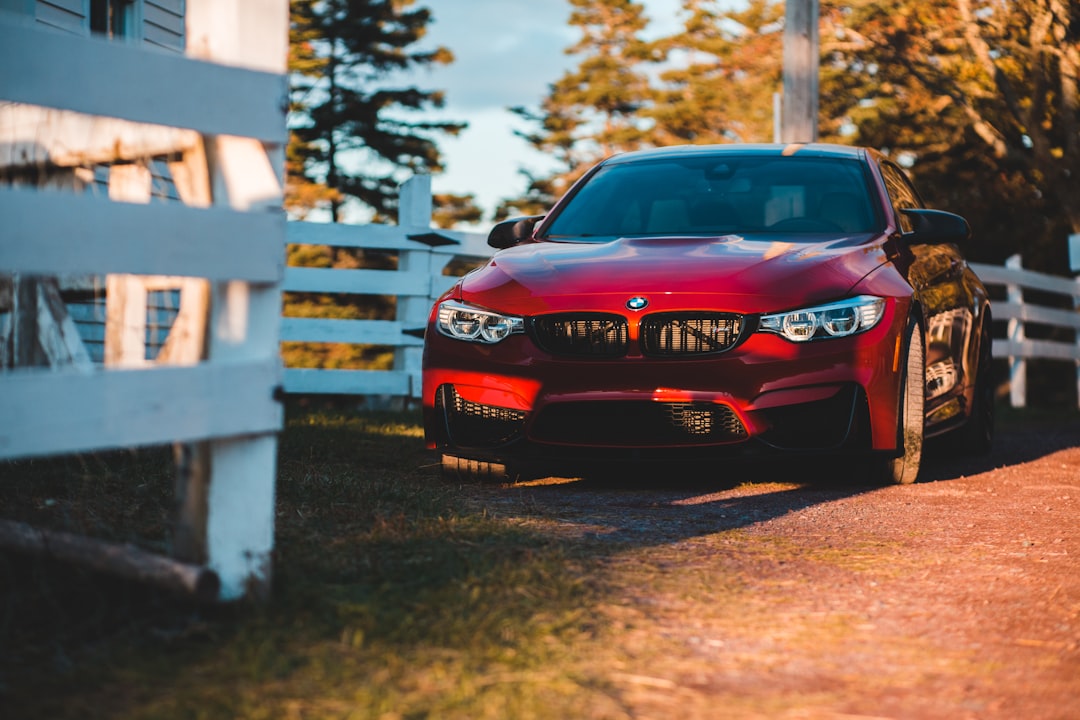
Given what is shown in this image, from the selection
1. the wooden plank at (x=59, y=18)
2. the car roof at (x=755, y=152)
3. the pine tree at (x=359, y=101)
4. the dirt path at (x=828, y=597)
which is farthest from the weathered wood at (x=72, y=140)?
the pine tree at (x=359, y=101)

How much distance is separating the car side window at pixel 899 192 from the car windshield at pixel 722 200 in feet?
0.64

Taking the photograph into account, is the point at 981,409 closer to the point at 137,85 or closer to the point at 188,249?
the point at 188,249

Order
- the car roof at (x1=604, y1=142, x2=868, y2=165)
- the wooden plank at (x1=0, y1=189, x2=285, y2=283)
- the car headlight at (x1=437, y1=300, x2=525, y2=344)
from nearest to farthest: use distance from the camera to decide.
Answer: the wooden plank at (x1=0, y1=189, x2=285, y2=283)
the car headlight at (x1=437, y1=300, x2=525, y2=344)
the car roof at (x1=604, y1=142, x2=868, y2=165)

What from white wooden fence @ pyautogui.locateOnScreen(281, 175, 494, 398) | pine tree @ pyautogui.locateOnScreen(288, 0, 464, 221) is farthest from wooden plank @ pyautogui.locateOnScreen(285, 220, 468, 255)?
pine tree @ pyautogui.locateOnScreen(288, 0, 464, 221)

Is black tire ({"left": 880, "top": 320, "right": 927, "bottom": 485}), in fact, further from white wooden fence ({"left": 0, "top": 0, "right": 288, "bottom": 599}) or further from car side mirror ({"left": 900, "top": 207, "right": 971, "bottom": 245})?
white wooden fence ({"left": 0, "top": 0, "right": 288, "bottom": 599})

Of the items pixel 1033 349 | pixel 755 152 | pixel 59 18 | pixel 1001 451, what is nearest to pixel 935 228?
pixel 755 152

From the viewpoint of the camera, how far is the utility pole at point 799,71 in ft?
43.1

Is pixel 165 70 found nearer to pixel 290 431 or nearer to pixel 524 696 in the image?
pixel 524 696

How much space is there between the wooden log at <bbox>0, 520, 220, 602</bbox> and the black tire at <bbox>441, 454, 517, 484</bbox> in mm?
2651

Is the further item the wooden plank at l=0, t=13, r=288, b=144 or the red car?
the red car

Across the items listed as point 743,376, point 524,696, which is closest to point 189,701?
point 524,696

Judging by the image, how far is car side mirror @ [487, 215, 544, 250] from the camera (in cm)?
645

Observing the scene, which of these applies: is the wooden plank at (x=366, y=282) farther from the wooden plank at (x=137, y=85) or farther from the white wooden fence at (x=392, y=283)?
the wooden plank at (x=137, y=85)

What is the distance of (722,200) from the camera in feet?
20.6
